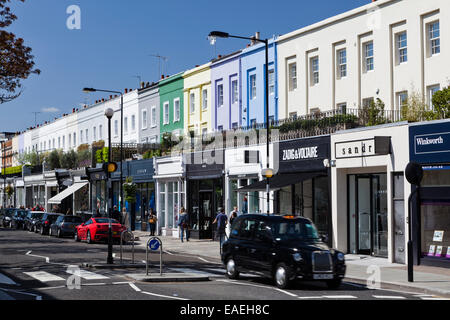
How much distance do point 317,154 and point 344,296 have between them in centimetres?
1290

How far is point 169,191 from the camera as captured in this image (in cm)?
4216

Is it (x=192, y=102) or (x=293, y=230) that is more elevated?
(x=192, y=102)

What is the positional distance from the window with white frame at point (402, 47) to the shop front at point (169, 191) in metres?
14.1

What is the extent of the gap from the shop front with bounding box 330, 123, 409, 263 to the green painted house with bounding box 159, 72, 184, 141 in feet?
70.9

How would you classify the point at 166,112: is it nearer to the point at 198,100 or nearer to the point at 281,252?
the point at 198,100

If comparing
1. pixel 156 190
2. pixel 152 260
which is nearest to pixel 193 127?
pixel 156 190

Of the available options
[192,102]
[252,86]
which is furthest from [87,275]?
[192,102]

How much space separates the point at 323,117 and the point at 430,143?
7.09 metres

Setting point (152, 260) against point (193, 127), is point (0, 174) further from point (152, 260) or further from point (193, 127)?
point (152, 260)

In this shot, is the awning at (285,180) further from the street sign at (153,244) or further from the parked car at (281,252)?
the street sign at (153,244)

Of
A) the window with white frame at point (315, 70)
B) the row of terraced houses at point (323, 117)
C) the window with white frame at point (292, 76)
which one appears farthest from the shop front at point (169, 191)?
the window with white frame at point (315, 70)

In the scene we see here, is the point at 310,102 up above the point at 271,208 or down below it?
above

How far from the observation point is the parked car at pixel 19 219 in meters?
51.5
